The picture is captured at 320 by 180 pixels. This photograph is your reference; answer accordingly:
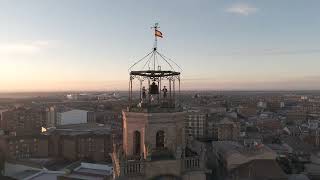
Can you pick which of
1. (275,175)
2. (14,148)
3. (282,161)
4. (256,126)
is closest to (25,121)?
(14,148)

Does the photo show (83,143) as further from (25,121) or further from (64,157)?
(25,121)

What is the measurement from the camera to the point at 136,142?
16641mm

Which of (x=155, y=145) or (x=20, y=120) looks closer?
(x=155, y=145)

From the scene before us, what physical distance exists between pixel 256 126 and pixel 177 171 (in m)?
117

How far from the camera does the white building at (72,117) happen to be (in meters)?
134

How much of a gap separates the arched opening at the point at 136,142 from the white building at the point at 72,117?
12056cm

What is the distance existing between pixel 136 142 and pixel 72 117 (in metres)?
125

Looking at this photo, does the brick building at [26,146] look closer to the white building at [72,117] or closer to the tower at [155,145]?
the white building at [72,117]

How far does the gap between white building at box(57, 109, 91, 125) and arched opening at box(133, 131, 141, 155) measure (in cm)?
12056

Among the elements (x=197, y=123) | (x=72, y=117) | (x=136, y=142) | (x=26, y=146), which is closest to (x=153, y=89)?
(x=136, y=142)

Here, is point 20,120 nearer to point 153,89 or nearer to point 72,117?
point 72,117

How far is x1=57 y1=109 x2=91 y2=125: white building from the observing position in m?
134

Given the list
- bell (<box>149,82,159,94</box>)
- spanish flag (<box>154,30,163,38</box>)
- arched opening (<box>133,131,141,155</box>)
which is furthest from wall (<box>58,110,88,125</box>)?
arched opening (<box>133,131,141,155</box>)

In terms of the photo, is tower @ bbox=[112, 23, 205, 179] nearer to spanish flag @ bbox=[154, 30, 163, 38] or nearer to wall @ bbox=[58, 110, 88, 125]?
spanish flag @ bbox=[154, 30, 163, 38]
